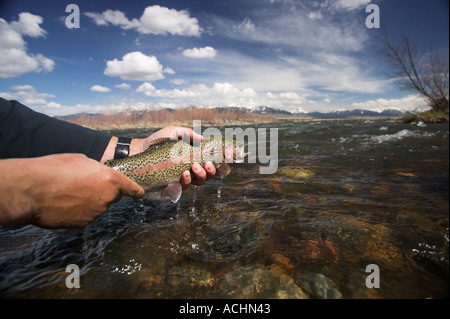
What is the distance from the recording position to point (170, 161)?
3928 millimetres

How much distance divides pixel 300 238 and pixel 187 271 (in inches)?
57.5

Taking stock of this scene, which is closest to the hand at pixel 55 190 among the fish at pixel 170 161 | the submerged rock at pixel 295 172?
the fish at pixel 170 161

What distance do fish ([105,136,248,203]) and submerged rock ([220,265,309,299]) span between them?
5.48 feet

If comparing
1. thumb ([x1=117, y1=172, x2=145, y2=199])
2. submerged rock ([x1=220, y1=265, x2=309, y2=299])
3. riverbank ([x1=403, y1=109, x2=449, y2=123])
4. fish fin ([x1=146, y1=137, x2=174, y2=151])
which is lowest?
submerged rock ([x1=220, y1=265, x2=309, y2=299])

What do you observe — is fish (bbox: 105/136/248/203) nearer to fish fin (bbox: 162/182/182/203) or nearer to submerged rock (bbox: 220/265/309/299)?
fish fin (bbox: 162/182/182/203)

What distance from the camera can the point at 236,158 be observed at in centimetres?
454

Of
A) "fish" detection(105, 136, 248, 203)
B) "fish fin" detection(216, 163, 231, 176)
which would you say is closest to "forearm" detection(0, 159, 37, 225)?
"fish" detection(105, 136, 248, 203)

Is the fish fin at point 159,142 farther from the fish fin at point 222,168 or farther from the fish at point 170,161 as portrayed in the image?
the fish fin at point 222,168

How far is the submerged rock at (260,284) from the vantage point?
6.91 ft

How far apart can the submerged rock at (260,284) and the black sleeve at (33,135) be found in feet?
10.7

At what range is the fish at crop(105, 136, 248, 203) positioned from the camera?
3.69 metres

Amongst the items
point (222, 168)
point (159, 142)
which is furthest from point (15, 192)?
point (222, 168)
